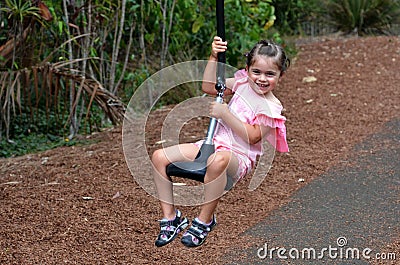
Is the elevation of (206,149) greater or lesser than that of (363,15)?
greater

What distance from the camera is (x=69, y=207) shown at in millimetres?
5125

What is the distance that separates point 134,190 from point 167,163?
2505 millimetres

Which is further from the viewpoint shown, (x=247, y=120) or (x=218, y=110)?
(x=247, y=120)

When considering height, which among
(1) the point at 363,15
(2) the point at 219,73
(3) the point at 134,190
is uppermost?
(2) the point at 219,73

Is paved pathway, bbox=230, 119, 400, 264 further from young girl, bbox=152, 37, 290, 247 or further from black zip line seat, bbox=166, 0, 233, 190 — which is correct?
black zip line seat, bbox=166, 0, 233, 190

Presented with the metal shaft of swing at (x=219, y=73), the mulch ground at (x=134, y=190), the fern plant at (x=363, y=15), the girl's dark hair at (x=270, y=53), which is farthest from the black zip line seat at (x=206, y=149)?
→ the fern plant at (x=363, y=15)

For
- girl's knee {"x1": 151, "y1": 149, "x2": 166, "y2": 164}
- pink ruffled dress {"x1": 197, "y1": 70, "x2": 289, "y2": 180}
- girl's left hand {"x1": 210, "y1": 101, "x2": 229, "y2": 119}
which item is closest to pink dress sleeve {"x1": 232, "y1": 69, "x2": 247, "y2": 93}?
pink ruffled dress {"x1": 197, "y1": 70, "x2": 289, "y2": 180}

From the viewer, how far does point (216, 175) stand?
2.91 m

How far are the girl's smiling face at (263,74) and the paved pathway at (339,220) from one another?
1610mm

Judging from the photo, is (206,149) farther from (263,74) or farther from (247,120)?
(263,74)

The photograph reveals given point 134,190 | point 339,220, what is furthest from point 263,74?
point 134,190

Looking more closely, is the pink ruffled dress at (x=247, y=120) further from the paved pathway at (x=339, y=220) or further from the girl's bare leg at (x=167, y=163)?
the paved pathway at (x=339, y=220)

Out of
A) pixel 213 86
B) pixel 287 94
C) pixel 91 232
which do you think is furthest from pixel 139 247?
pixel 287 94

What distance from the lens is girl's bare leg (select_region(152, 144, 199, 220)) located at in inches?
118
